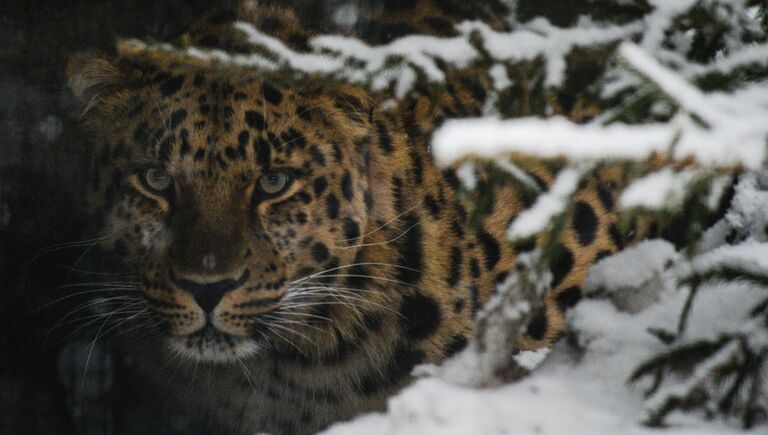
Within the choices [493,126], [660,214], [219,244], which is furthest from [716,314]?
[219,244]

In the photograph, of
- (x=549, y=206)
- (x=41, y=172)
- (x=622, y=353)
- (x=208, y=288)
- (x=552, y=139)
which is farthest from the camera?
(x=41, y=172)

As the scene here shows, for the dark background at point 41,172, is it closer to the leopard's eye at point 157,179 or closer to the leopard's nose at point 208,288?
the leopard's eye at point 157,179

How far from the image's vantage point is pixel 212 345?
158 centimetres

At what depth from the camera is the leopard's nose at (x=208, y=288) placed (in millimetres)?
1507

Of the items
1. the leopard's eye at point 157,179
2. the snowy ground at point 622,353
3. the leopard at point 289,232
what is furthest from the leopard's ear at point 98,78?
the snowy ground at point 622,353

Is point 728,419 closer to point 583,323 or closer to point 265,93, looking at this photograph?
point 583,323

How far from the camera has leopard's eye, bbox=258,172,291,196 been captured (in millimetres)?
1587

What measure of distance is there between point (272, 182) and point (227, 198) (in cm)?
10

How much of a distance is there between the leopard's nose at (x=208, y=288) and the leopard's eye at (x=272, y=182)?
18cm

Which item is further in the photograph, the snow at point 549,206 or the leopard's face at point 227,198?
the leopard's face at point 227,198

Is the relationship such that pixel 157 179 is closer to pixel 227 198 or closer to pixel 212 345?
pixel 227 198

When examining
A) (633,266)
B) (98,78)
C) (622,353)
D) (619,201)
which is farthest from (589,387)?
(98,78)

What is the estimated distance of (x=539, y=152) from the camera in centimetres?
85

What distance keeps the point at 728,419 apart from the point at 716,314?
0.55 ft
